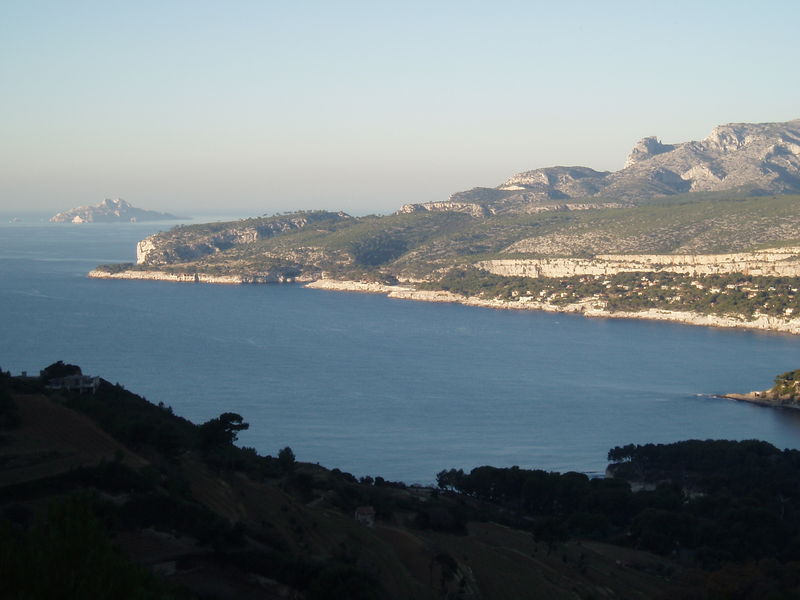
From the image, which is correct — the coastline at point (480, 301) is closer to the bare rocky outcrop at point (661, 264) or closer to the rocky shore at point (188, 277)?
the rocky shore at point (188, 277)

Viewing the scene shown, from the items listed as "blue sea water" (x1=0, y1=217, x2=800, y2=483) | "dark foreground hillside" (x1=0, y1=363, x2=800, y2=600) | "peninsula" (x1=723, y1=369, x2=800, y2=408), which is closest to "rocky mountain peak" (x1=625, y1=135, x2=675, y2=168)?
"blue sea water" (x1=0, y1=217, x2=800, y2=483)

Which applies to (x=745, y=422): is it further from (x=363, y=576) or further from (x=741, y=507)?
(x=363, y=576)

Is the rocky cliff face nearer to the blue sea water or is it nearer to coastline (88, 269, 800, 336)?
coastline (88, 269, 800, 336)

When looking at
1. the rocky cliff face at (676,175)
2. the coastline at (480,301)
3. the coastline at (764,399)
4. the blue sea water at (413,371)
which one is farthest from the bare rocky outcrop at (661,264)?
the coastline at (764,399)

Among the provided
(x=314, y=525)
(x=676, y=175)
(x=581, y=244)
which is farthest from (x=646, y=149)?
(x=314, y=525)

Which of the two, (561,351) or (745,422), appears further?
(561,351)

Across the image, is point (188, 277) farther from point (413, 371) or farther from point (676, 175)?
point (676, 175)

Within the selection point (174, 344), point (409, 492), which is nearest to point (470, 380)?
point (174, 344)
